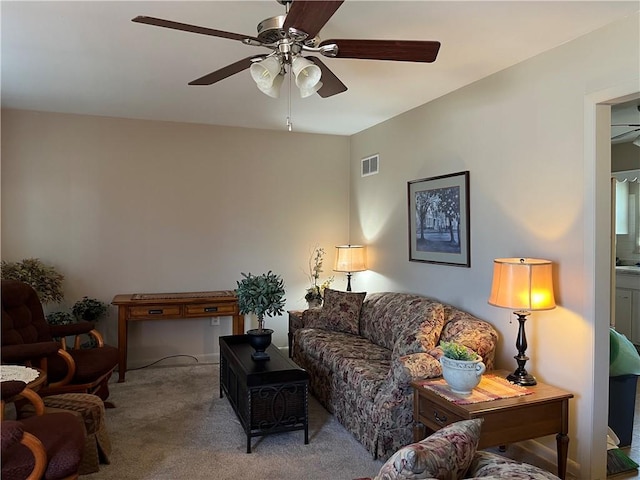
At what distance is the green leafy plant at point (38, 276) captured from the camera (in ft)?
13.9

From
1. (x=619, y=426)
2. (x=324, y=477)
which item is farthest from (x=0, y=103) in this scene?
(x=619, y=426)

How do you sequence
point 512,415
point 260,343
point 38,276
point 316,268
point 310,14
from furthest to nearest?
point 316,268
point 38,276
point 260,343
point 512,415
point 310,14

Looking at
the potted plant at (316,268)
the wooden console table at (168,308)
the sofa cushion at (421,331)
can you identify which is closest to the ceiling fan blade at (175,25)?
the sofa cushion at (421,331)

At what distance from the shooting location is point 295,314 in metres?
4.79

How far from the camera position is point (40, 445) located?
2.00m

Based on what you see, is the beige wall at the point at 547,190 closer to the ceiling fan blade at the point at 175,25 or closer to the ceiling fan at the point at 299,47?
the ceiling fan at the point at 299,47

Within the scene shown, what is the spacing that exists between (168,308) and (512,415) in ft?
10.8

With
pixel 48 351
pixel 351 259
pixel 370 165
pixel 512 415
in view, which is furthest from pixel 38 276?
pixel 512 415

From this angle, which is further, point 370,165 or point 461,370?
point 370,165

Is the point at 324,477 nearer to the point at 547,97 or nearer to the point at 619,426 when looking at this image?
the point at 619,426

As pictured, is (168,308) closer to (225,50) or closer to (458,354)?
(225,50)

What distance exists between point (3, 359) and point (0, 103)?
8.58ft

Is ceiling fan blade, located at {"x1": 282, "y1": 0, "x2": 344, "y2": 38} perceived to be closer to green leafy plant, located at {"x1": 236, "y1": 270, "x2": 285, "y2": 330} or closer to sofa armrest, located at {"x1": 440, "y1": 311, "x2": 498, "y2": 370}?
green leafy plant, located at {"x1": 236, "y1": 270, "x2": 285, "y2": 330}

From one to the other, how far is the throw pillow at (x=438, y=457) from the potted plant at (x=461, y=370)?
91 centimetres
